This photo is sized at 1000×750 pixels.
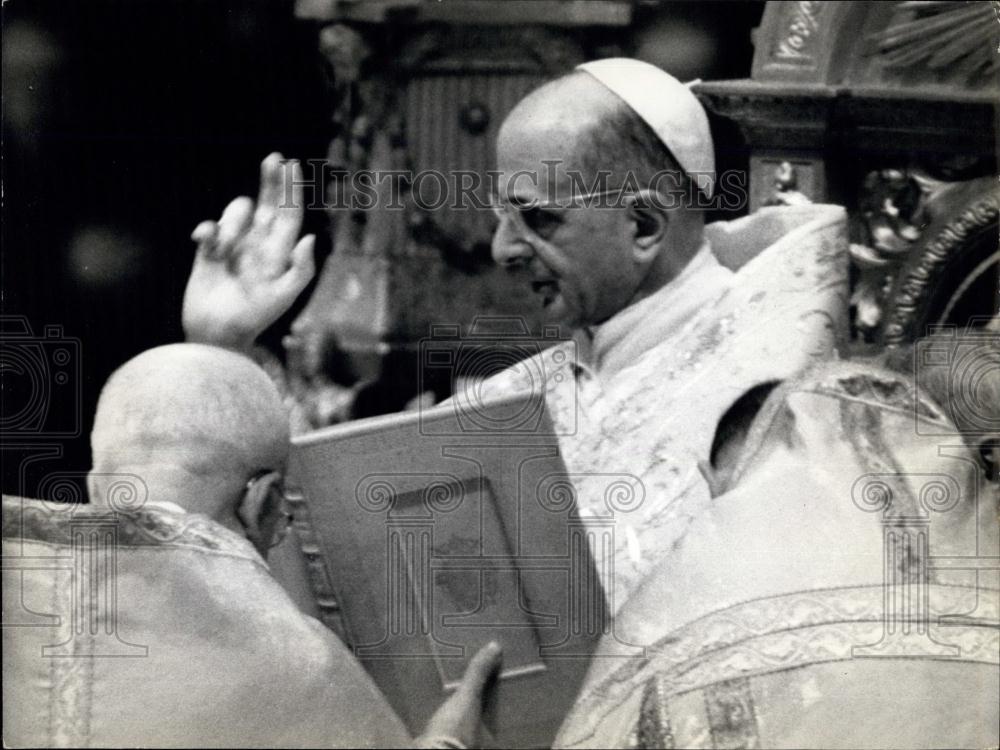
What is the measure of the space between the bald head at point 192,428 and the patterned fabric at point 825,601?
104 centimetres

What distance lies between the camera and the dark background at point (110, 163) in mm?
4551

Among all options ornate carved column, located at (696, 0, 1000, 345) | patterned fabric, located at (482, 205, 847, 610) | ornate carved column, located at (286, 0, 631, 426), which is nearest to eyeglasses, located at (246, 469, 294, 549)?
ornate carved column, located at (286, 0, 631, 426)

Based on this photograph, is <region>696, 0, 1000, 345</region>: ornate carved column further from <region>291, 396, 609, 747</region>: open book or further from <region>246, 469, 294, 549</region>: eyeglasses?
<region>246, 469, 294, 549</region>: eyeglasses

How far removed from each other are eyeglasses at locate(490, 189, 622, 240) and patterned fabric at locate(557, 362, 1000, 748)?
725mm

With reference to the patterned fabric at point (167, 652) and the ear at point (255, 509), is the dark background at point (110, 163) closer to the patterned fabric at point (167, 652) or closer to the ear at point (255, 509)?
the patterned fabric at point (167, 652)

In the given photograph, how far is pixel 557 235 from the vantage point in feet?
15.0

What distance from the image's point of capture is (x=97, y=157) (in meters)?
4.59

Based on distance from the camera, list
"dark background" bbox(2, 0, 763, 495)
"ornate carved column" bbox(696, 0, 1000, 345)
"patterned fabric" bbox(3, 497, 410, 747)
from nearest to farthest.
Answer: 1. "patterned fabric" bbox(3, 497, 410, 747)
2. "dark background" bbox(2, 0, 763, 495)
3. "ornate carved column" bbox(696, 0, 1000, 345)

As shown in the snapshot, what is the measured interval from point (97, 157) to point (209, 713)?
1.48 m

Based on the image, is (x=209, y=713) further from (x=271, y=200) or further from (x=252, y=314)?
(x=271, y=200)

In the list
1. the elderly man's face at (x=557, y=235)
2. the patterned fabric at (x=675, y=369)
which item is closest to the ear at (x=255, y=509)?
the patterned fabric at (x=675, y=369)

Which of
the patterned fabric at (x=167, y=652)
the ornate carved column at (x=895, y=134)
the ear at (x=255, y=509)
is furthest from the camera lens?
the ornate carved column at (x=895, y=134)

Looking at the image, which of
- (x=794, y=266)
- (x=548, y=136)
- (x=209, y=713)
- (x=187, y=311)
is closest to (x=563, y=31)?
(x=548, y=136)

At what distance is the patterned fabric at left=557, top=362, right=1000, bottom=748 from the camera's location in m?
4.45
